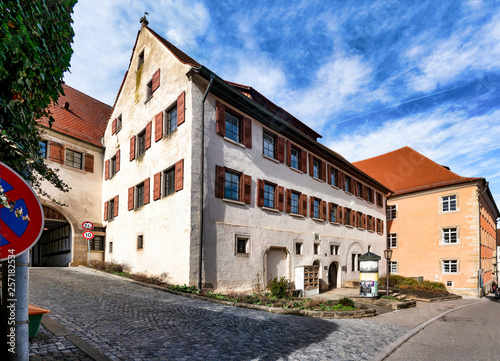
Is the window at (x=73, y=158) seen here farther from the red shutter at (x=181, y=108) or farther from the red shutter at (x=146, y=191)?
the red shutter at (x=181, y=108)

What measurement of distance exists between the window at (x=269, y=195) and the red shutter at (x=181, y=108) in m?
5.34

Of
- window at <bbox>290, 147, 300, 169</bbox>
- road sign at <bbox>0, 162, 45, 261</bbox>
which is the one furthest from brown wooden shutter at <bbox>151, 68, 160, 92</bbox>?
road sign at <bbox>0, 162, 45, 261</bbox>

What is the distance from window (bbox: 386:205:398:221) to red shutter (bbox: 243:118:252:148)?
2389 centimetres

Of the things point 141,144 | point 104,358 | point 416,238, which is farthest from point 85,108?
point 416,238

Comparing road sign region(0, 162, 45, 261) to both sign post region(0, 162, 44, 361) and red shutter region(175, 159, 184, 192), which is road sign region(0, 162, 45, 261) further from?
red shutter region(175, 159, 184, 192)

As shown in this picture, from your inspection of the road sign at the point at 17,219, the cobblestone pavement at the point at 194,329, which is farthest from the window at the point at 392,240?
the road sign at the point at 17,219

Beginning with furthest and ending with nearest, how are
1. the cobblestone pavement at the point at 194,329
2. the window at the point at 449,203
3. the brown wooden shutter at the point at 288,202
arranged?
the window at the point at 449,203 < the brown wooden shutter at the point at 288,202 < the cobblestone pavement at the point at 194,329

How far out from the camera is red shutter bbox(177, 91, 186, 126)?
46.9 ft

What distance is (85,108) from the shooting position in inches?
1020

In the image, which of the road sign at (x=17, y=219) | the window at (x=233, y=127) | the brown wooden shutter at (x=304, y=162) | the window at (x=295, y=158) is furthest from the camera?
the brown wooden shutter at (x=304, y=162)

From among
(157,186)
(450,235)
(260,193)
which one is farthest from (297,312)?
(450,235)

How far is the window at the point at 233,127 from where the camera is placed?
1563 cm

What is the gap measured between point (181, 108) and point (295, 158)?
8298 mm

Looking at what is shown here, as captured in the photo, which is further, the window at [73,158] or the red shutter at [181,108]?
the window at [73,158]
